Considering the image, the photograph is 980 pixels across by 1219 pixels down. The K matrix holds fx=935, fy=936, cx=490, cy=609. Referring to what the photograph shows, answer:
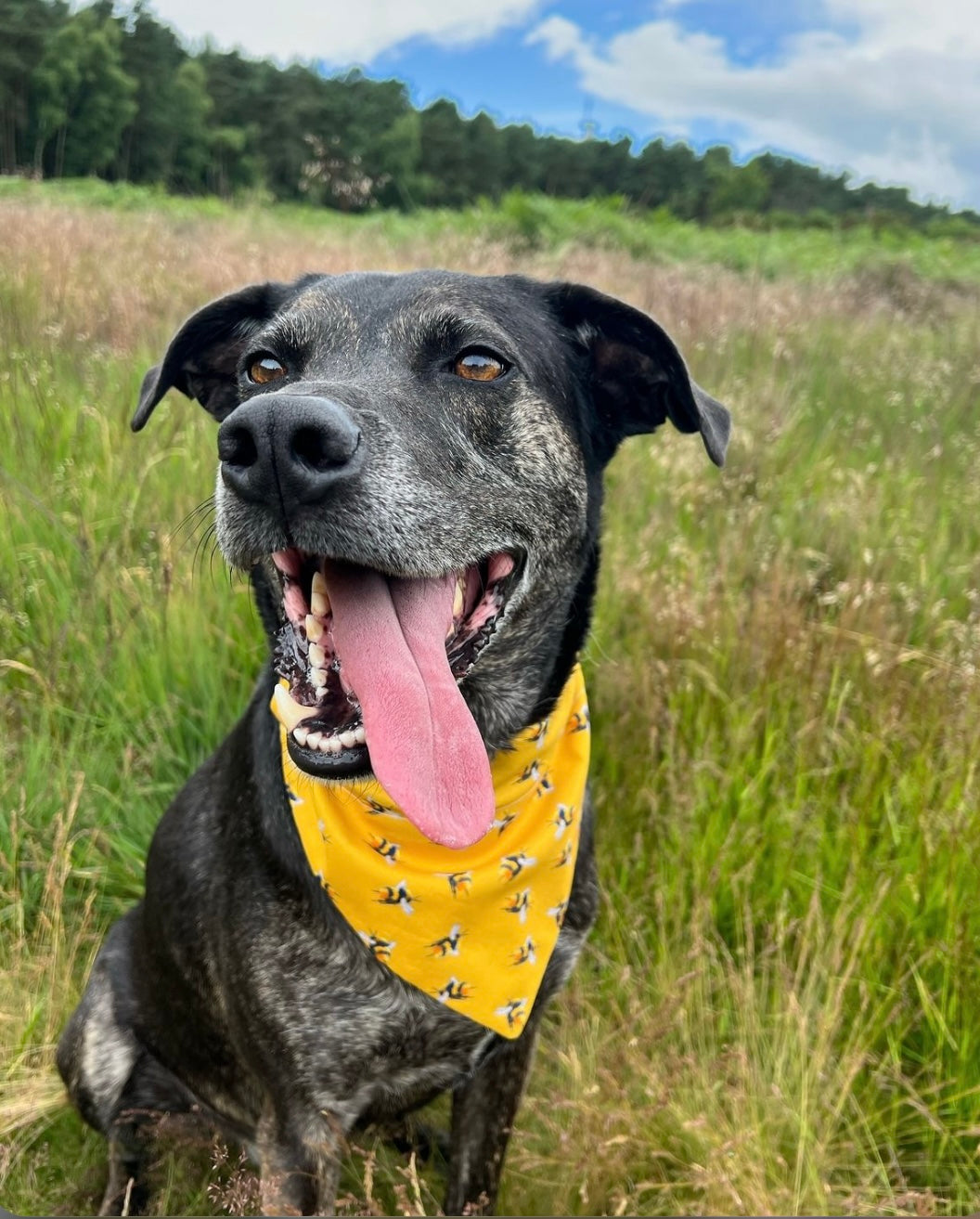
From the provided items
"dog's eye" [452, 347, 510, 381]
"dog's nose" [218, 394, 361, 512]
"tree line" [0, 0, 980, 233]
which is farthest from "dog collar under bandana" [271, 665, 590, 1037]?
"tree line" [0, 0, 980, 233]

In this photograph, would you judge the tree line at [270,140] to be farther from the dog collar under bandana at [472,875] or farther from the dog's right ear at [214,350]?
the dog collar under bandana at [472,875]

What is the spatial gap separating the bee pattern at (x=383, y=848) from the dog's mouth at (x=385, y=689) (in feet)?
1.45

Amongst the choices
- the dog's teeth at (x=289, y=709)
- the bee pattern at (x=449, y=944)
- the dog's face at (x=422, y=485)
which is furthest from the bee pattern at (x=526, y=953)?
the dog's teeth at (x=289, y=709)

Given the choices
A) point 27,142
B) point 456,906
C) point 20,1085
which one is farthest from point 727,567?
point 27,142

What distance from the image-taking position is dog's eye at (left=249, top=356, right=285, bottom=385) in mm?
2350

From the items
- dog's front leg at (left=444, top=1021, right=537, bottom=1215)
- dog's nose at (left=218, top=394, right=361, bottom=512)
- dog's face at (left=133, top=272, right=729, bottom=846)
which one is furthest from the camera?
dog's front leg at (left=444, top=1021, right=537, bottom=1215)

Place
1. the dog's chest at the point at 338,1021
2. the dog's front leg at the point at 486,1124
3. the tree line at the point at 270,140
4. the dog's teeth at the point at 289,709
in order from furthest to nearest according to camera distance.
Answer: the tree line at the point at 270,140, the dog's front leg at the point at 486,1124, the dog's chest at the point at 338,1021, the dog's teeth at the point at 289,709

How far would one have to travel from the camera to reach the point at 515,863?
8.00ft

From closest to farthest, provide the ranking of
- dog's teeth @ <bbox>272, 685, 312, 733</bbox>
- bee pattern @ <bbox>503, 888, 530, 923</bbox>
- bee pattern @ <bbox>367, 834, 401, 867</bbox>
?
dog's teeth @ <bbox>272, 685, 312, 733</bbox> < bee pattern @ <bbox>367, 834, 401, 867</bbox> < bee pattern @ <bbox>503, 888, 530, 923</bbox>

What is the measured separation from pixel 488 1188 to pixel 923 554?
3023mm

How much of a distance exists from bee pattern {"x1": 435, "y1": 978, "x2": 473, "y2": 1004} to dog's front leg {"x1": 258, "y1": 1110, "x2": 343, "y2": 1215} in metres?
0.37

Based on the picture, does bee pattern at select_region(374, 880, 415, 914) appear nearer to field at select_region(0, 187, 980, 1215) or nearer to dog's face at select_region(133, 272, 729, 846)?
dog's face at select_region(133, 272, 729, 846)

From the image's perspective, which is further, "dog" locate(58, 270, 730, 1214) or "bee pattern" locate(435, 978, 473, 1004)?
"bee pattern" locate(435, 978, 473, 1004)

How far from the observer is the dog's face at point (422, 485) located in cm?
181
